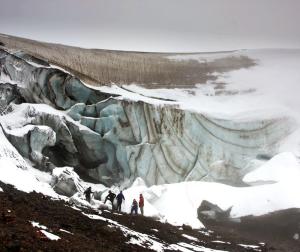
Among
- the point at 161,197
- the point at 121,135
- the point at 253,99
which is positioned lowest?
the point at 161,197

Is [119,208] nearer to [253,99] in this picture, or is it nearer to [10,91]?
[10,91]

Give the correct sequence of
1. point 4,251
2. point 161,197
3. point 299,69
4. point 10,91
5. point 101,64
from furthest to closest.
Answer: point 299,69 → point 101,64 → point 10,91 → point 161,197 → point 4,251

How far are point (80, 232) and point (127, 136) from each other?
17.6 metres

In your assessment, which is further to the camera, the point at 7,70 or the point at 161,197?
the point at 7,70

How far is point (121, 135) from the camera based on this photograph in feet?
106

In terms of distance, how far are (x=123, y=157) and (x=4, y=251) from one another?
2201cm

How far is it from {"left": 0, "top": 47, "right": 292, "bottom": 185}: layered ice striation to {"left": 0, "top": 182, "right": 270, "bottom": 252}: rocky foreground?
873 cm

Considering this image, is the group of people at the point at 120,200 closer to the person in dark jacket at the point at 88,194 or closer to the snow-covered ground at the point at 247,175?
the person in dark jacket at the point at 88,194

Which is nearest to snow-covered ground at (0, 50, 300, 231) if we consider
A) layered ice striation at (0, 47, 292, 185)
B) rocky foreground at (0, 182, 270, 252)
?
layered ice striation at (0, 47, 292, 185)

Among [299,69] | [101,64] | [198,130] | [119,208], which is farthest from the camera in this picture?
[299,69]

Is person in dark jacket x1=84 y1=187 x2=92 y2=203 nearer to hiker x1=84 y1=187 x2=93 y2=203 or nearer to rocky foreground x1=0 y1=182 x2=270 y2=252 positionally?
hiker x1=84 y1=187 x2=93 y2=203

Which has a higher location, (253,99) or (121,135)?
(253,99)

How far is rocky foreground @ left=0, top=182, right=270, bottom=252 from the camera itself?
11.5 meters

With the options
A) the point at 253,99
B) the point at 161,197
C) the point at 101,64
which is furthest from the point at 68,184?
the point at 253,99
